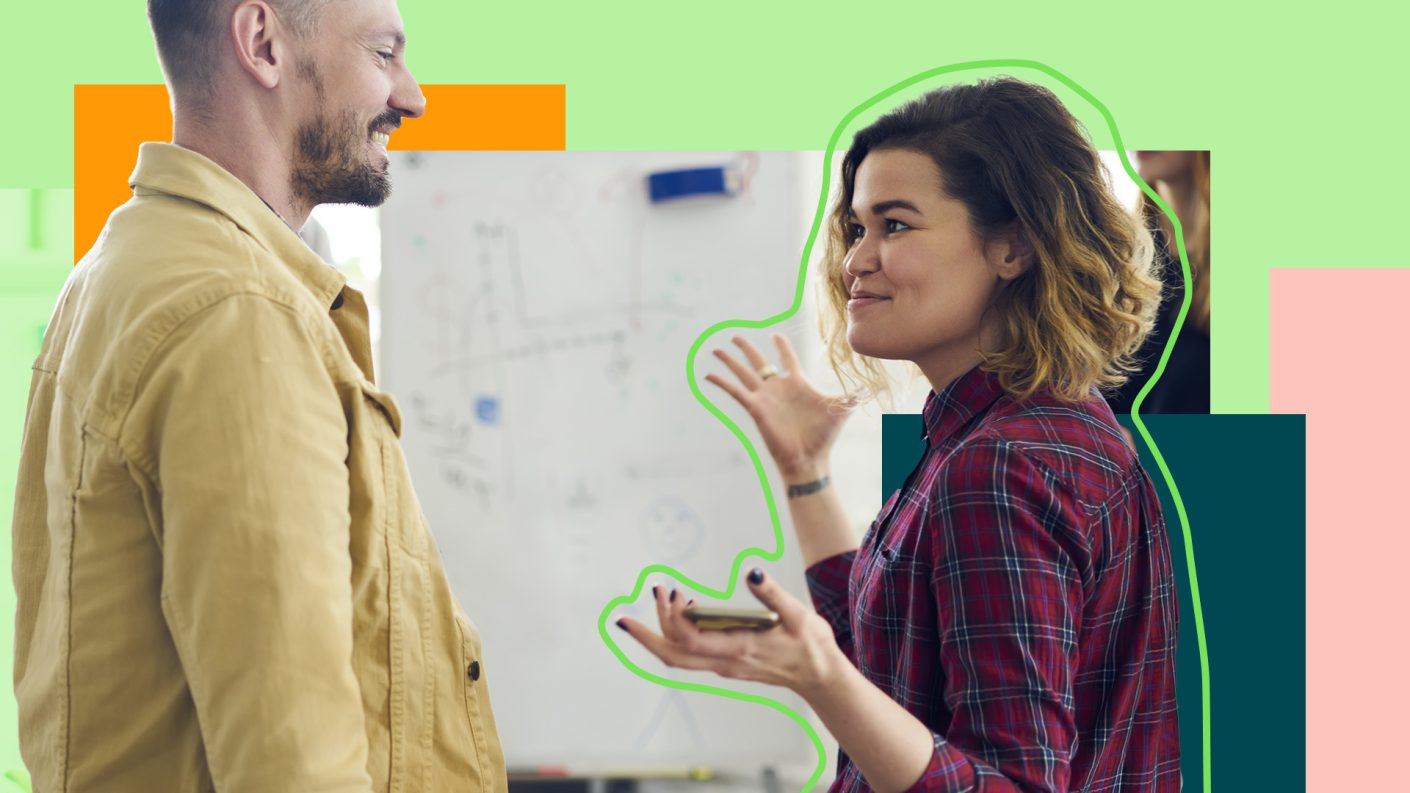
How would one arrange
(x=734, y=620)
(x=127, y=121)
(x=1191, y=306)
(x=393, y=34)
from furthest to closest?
(x=127, y=121) < (x=1191, y=306) < (x=393, y=34) < (x=734, y=620)

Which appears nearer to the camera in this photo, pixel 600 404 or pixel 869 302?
pixel 869 302

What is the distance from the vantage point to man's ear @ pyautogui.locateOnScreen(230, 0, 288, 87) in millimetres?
1181

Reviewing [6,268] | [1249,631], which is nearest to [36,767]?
[6,268]

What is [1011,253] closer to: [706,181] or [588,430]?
[706,181]

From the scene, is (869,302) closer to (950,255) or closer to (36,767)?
(950,255)

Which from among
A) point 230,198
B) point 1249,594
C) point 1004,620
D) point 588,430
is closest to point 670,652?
point 1004,620

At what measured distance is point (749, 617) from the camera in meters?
0.88

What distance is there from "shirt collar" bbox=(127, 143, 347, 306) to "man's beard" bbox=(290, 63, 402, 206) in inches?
3.8

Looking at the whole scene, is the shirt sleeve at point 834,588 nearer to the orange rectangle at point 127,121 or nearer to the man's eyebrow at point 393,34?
the man's eyebrow at point 393,34

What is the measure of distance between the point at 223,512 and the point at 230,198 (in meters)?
0.33

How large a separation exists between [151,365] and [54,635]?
262 millimetres

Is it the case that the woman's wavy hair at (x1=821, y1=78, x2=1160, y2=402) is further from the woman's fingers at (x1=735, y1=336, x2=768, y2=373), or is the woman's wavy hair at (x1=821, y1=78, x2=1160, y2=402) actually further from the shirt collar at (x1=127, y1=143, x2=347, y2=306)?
the shirt collar at (x1=127, y1=143, x2=347, y2=306)

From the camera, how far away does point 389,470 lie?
3.59ft

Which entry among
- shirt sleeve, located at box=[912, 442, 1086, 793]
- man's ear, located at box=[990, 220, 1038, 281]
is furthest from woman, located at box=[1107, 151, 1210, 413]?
shirt sleeve, located at box=[912, 442, 1086, 793]
